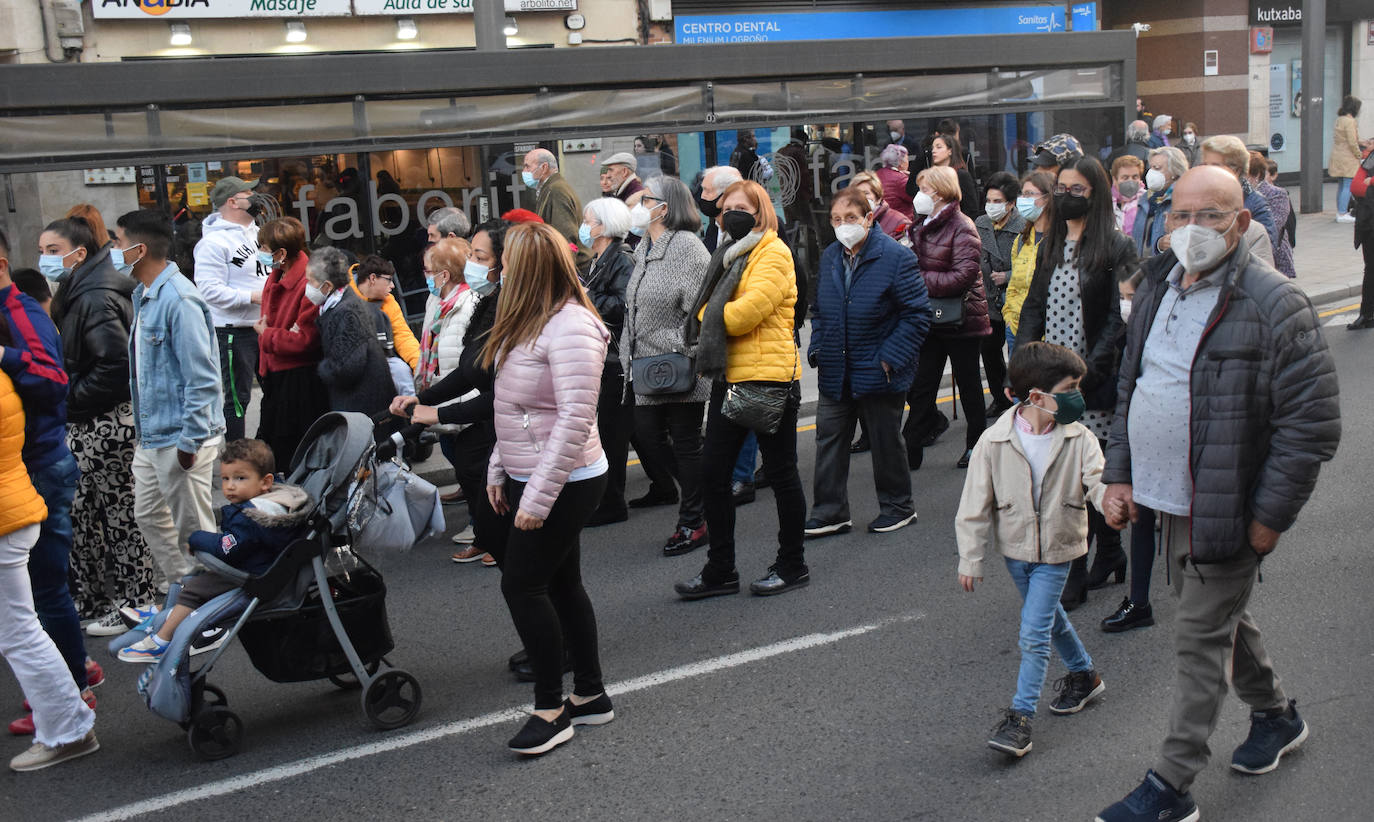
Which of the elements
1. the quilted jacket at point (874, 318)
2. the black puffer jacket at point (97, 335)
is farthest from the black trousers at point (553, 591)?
the quilted jacket at point (874, 318)

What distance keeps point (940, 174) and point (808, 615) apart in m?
3.46

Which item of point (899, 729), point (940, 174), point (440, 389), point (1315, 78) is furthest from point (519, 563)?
point (1315, 78)

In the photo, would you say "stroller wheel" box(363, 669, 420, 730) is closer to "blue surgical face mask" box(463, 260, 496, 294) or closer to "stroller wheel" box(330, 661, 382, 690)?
"stroller wheel" box(330, 661, 382, 690)

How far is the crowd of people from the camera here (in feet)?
13.0

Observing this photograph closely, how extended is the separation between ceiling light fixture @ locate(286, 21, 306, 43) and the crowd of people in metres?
6.74

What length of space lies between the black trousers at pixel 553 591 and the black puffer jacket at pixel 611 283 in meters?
2.75

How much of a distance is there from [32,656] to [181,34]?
1170cm

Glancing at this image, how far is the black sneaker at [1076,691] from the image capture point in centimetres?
491

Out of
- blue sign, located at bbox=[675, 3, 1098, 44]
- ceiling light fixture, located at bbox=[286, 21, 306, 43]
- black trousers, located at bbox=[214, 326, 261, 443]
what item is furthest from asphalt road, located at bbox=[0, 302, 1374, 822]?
blue sign, located at bbox=[675, 3, 1098, 44]

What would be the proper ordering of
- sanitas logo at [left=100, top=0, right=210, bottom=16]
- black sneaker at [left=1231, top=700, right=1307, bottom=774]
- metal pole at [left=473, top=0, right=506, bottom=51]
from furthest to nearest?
sanitas logo at [left=100, top=0, right=210, bottom=16]
metal pole at [left=473, top=0, right=506, bottom=51]
black sneaker at [left=1231, top=700, right=1307, bottom=774]

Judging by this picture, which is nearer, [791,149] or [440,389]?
[440,389]

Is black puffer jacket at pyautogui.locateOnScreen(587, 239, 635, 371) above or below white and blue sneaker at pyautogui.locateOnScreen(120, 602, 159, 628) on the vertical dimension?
above

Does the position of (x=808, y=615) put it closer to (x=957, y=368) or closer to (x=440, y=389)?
(x=440, y=389)

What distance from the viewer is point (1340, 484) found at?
763 centimetres
